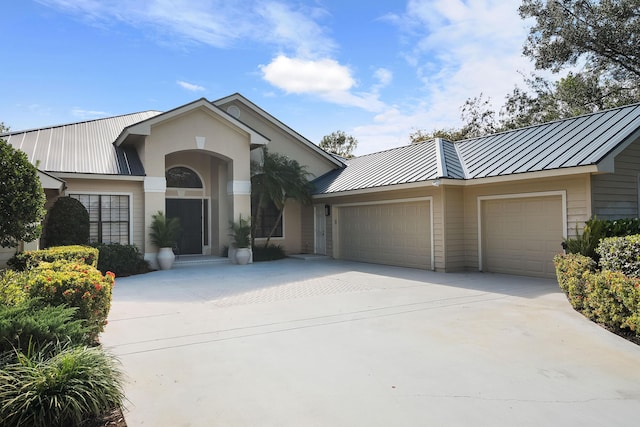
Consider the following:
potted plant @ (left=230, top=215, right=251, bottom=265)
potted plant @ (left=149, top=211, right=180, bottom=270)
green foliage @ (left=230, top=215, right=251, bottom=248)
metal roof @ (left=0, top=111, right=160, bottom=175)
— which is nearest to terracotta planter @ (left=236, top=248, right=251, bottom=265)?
potted plant @ (left=230, top=215, right=251, bottom=265)

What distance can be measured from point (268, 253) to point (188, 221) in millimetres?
3401

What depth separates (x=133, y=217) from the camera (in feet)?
47.5

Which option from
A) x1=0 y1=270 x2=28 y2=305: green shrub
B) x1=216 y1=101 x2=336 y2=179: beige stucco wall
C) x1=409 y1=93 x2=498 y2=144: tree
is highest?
x1=409 y1=93 x2=498 y2=144: tree

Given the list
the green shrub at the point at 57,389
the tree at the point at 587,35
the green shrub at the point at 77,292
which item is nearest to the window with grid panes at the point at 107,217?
the green shrub at the point at 77,292

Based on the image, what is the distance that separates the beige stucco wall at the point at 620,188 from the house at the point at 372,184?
0.03 m

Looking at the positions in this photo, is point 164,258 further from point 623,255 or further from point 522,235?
point 623,255

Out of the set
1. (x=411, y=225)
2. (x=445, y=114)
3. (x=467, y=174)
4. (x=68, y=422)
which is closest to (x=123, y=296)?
(x=68, y=422)

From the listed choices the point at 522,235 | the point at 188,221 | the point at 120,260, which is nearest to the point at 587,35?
the point at 522,235

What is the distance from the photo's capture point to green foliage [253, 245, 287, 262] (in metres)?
17.0

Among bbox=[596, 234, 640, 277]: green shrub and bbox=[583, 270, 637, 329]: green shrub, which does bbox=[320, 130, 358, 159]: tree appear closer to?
bbox=[596, 234, 640, 277]: green shrub

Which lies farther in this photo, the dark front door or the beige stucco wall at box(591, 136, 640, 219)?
the dark front door

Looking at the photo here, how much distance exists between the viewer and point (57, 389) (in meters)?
3.29

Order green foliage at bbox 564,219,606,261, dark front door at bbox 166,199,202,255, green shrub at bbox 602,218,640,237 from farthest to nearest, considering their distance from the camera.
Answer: dark front door at bbox 166,199,202,255 → green shrub at bbox 602,218,640,237 → green foliage at bbox 564,219,606,261

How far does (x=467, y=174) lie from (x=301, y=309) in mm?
7269
